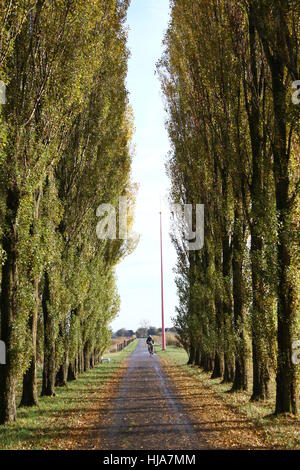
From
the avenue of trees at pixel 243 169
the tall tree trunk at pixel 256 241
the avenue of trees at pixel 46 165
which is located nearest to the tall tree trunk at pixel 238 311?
the avenue of trees at pixel 243 169

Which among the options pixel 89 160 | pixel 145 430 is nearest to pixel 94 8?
pixel 89 160

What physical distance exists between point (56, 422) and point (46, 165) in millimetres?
7193

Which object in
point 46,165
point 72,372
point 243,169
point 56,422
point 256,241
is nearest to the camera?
point 56,422

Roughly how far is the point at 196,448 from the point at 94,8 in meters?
13.5

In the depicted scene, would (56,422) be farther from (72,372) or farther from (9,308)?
(72,372)

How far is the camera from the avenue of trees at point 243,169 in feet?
38.0

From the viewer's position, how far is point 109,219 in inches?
1180

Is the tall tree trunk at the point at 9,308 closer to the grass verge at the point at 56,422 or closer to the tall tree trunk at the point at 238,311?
the grass verge at the point at 56,422

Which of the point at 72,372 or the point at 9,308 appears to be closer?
the point at 9,308

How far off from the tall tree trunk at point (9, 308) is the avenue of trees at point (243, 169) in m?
6.25

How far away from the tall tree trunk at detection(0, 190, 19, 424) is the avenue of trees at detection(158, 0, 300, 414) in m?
6.25

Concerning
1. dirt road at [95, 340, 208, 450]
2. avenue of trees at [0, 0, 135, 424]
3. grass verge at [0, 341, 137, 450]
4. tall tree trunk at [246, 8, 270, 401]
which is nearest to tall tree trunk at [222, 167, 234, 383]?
tall tree trunk at [246, 8, 270, 401]

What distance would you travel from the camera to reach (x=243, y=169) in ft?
49.2

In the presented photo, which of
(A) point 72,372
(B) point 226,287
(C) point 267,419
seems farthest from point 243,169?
(A) point 72,372
